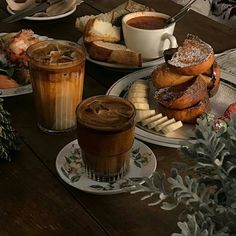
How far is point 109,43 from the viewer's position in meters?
1.32

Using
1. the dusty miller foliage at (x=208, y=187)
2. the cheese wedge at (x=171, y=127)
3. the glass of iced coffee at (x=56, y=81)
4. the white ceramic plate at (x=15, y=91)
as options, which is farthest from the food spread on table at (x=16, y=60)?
the dusty miller foliage at (x=208, y=187)

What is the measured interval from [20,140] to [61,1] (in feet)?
2.50

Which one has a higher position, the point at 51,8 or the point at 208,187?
the point at 208,187

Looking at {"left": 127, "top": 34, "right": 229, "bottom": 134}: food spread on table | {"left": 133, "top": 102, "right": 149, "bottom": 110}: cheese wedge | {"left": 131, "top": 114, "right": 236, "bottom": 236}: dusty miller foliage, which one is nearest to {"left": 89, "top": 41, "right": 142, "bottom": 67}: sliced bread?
{"left": 127, "top": 34, "right": 229, "bottom": 134}: food spread on table

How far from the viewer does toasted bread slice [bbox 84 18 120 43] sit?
132 centimetres

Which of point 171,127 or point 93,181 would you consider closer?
point 93,181

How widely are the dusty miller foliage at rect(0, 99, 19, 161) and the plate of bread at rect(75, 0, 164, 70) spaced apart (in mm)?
396

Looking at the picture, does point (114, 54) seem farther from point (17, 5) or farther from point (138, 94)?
point (17, 5)

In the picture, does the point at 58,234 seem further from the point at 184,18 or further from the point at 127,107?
the point at 184,18

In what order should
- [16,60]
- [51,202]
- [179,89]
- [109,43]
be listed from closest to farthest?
[51,202] → [179,89] → [16,60] → [109,43]

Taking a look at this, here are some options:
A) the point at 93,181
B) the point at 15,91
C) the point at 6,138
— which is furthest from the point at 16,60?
the point at 93,181

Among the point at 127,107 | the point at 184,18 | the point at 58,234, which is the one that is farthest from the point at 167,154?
the point at 184,18

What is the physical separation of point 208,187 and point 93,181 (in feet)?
1.10

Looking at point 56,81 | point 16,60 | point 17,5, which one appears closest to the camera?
point 56,81
